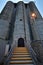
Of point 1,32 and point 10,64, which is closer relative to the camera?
point 10,64

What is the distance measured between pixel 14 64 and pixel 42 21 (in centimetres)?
1670

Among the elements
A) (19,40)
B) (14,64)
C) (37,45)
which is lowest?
(14,64)

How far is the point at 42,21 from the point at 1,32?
32.0 ft

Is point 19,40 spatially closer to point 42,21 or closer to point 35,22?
point 35,22

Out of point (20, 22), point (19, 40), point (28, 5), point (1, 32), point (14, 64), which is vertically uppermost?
point (28, 5)

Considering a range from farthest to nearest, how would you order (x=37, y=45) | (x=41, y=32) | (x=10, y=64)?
(x=41, y=32) → (x=37, y=45) → (x=10, y=64)

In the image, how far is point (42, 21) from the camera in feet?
66.6

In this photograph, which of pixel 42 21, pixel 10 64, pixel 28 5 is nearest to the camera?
pixel 10 64

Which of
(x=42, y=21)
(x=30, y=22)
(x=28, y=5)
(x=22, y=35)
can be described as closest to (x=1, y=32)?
(x=22, y=35)

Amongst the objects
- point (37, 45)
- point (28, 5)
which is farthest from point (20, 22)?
point (28, 5)

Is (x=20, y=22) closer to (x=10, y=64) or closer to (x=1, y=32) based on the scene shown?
(x=1, y=32)

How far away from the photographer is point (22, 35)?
1602 centimetres

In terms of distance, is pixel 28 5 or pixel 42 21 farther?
pixel 28 5

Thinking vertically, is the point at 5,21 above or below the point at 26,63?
above
